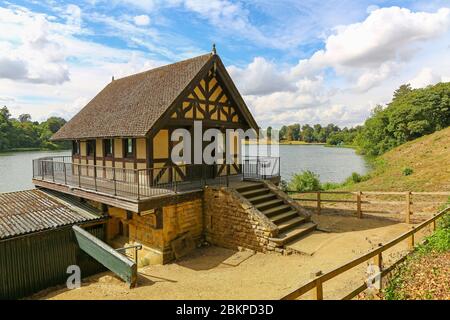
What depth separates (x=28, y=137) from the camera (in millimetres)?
62656

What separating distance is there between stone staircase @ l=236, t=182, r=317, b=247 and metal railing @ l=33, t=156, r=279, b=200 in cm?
111

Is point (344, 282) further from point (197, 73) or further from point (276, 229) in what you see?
point (197, 73)

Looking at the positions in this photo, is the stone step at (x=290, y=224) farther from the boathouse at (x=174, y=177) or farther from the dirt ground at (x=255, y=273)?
the dirt ground at (x=255, y=273)

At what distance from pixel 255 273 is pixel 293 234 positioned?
242cm

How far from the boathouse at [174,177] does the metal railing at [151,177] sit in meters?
0.04

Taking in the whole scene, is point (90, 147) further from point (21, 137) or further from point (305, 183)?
point (21, 137)

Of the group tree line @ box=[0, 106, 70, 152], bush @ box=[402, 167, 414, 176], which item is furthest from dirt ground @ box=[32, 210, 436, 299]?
tree line @ box=[0, 106, 70, 152]

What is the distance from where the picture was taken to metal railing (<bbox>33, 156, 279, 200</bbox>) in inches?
424

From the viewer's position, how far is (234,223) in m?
10.7

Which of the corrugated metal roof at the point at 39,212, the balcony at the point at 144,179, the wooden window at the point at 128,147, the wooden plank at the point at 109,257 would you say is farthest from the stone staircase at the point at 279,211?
the corrugated metal roof at the point at 39,212

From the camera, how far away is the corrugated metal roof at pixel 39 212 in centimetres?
1021

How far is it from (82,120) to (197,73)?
753 cm
